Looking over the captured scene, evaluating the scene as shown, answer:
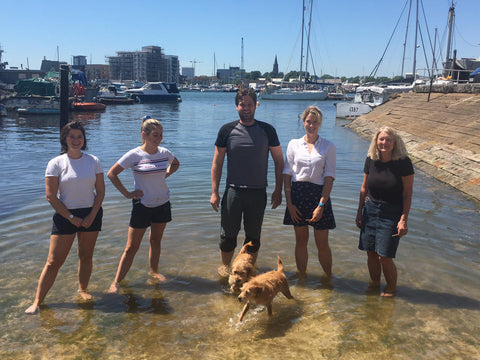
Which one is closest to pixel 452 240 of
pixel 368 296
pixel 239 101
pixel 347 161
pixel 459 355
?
pixel 368 296

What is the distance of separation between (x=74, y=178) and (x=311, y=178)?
8.94ft

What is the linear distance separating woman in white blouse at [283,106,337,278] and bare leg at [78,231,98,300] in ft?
7.84

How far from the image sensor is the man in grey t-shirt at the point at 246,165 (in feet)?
15.8

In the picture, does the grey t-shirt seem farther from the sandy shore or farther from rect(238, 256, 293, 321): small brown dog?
the sandy shore

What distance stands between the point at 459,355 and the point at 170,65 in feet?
680

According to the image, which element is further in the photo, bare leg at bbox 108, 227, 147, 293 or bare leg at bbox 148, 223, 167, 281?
bare leg at bbox 148, 223, 167, 281

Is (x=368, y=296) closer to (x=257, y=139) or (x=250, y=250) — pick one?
(x=250, y=250)

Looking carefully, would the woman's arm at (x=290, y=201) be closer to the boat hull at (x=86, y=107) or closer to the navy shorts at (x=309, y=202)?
the navy shorts at (x=309, y=202)

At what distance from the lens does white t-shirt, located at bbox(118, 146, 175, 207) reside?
15.8 feet

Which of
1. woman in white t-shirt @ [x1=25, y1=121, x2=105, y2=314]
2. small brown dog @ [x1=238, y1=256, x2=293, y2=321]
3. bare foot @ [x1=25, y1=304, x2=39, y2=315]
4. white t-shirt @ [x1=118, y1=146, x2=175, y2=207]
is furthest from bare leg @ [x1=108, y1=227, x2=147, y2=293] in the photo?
small brown dog @ [x1=238, y1=256, x2=293, y2=321]

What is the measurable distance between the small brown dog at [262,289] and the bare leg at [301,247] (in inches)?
24.8

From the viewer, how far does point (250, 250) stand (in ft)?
17.1

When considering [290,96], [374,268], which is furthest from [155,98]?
[374,268]

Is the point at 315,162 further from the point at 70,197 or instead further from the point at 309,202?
the point at 70,197
